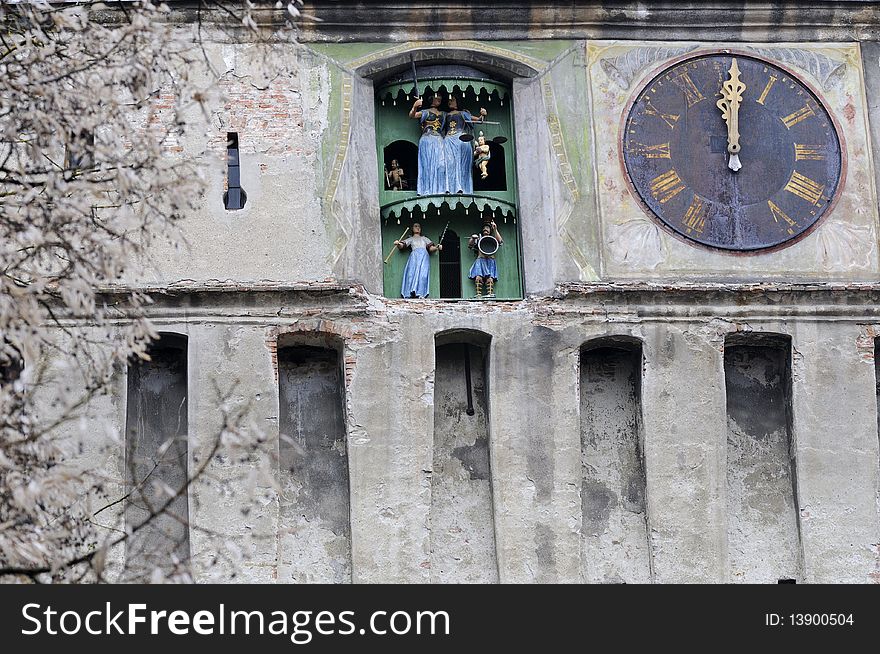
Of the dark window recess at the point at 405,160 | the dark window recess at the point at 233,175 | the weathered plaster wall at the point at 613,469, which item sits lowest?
the weathered plaster wall at the point at 613,469

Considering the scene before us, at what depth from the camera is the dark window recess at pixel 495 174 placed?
21328 mm

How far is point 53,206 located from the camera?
12.7 meters

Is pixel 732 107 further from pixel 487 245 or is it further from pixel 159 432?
pixel 159 432

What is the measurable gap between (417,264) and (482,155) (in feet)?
4.13

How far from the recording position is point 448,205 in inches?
819

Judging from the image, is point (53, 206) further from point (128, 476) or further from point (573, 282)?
point (573, 282)

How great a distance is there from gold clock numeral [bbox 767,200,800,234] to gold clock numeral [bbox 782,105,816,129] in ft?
2.88

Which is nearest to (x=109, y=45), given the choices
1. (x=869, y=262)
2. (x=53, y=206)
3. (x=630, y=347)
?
(x=53, y=206)

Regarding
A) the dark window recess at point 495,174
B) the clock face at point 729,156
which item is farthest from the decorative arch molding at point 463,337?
the clock face at point 729,156

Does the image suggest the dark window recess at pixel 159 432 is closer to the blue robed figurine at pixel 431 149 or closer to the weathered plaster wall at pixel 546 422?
the weathered plaster wall at pixel 546 422

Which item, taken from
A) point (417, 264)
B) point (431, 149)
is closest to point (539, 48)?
point (431, 149)

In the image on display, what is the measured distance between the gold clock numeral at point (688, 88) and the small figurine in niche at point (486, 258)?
226 centimetres

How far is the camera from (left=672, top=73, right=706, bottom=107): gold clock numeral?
21062 millimetres

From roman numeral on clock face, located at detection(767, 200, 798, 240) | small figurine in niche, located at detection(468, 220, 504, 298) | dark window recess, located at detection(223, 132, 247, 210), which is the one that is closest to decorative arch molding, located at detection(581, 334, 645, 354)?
small figurine in niche, located at detection(468, 220, 504, 298)
